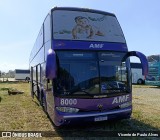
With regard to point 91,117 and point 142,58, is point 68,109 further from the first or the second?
point 142,58

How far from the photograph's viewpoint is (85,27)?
29.3ft

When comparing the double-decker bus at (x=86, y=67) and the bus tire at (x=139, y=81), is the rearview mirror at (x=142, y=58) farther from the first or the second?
the bus tire at (x=139, y=81)

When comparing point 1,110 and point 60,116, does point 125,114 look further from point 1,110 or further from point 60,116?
point 1,110

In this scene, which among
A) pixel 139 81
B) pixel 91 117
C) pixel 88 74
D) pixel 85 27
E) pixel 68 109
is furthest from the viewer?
pixel 139 81

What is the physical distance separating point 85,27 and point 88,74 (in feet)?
5.59

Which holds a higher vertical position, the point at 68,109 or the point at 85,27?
the point at 85,27

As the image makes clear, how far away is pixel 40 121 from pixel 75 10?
4.40 meters

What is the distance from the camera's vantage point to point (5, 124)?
9.93m

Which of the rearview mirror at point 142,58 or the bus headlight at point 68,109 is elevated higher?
the rearview mirror at point 142,58

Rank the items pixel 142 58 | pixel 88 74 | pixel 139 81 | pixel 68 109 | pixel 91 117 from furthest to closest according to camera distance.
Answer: pixel 139 81 < pixel 142 58 < pixel 88 74 < pixel 91 117 < pixel 68 109

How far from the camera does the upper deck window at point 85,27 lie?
28.4ft

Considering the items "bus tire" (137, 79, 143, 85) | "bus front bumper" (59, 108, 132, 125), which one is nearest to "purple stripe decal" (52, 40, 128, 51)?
"bus front bumper" (59, 108, 132, 125)

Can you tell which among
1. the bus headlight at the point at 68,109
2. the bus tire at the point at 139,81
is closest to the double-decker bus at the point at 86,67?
the bus headlight at the point at 68,109

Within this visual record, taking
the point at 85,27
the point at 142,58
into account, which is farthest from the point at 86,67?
the point at 142,58
